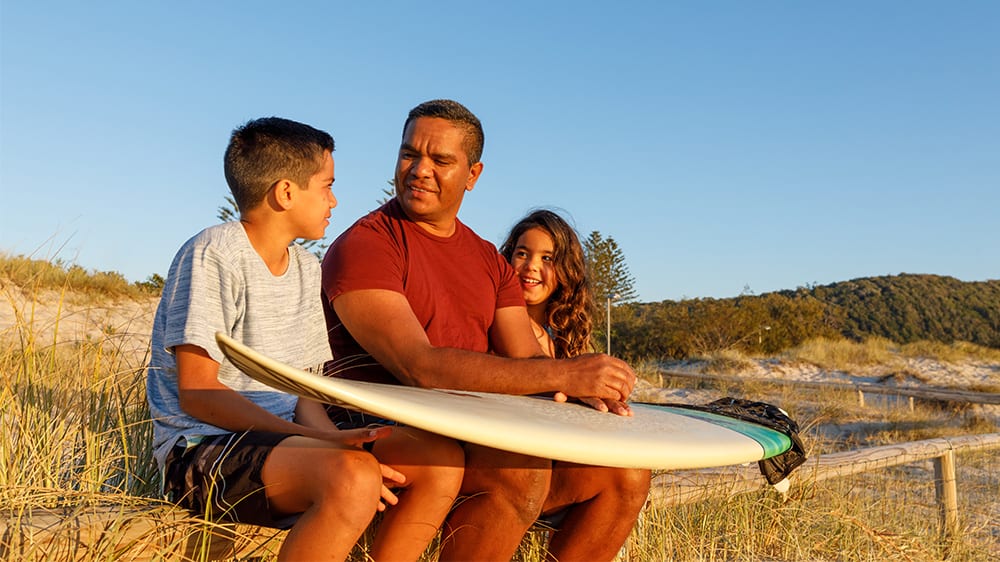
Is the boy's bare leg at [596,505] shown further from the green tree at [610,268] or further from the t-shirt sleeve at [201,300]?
the green tree at [610,268]

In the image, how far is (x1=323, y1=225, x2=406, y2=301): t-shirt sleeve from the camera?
7.54 ft

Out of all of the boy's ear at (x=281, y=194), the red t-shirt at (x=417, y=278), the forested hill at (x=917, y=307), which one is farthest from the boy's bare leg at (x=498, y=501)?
the forested hill at (x=917, y=307)

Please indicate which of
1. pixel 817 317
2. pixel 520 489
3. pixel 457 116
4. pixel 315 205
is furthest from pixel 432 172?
pixel 817 317

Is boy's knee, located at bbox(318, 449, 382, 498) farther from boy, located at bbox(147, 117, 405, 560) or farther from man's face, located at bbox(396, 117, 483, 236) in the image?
man's face, located at bbox(396, 117, 483, 236)

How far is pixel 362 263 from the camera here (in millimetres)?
Result: 2322

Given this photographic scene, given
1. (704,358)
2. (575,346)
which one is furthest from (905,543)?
(704,358)

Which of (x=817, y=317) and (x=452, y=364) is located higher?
(x=817, y=317)

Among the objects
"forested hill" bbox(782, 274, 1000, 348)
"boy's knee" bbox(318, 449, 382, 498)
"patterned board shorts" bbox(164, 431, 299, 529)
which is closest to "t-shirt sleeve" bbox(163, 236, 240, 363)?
"patterned board shorts" bbox(164, 431, 299, 529)

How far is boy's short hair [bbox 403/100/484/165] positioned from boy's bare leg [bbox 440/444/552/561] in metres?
1.12

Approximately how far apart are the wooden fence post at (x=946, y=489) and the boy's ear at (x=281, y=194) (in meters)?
4.50

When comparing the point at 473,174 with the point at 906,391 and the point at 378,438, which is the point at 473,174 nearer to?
the point at 378,438

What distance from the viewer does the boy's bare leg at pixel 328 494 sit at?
5.29ft

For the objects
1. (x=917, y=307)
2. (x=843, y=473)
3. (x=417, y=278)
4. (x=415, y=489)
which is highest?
(x=917, y=307)

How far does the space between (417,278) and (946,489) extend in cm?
465
